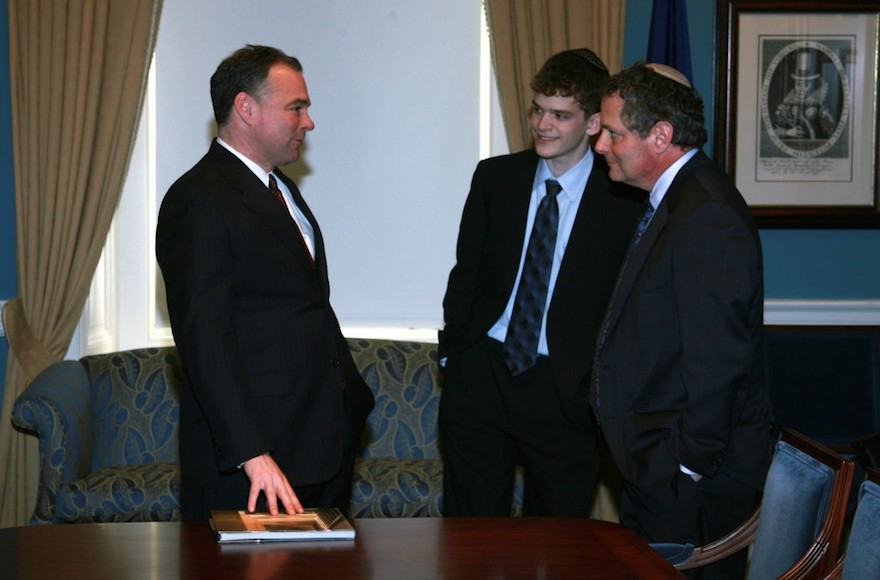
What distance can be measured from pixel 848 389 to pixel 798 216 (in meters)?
0.86

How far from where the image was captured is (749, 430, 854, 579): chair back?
2289mm

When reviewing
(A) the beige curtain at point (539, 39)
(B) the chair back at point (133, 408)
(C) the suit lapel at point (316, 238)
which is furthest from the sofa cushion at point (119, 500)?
(A) the beige curtain at point (539, 39)

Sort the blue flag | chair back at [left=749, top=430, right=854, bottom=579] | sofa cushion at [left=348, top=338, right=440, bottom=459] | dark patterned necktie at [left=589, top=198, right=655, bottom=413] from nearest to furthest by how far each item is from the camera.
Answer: chair back at [left=749, top=430, right=854, bottom=579], dark patterned necktie at [left=589, top=198, right=655, bottom=413], the blue flag, sofa cushion at [left=348, top=338, right=440, bottom=459]

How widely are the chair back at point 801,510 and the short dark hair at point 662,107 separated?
32.7 inches

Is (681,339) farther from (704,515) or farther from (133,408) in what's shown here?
(133,408)

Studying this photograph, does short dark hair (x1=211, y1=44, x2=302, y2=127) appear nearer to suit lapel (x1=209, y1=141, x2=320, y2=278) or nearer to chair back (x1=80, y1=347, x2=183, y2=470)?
suit lapel (x1=209, y1=141, x2=320, y2=278)

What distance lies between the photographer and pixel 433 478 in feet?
15.3

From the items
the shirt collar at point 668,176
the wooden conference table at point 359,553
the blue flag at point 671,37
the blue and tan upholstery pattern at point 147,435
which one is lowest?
the blue and tan upholstery pattern at point 147,435

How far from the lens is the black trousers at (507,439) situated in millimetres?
3607

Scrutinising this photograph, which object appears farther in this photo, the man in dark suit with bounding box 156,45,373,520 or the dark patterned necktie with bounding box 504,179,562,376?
the dark patterned necktie with bounding box 504,179,562,376

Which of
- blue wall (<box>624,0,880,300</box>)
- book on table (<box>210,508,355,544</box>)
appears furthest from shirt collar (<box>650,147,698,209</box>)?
blue wall (<box>624,0,880,300</box>)

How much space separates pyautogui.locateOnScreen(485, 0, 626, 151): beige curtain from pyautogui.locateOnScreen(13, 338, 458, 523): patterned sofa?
1289 millimetres

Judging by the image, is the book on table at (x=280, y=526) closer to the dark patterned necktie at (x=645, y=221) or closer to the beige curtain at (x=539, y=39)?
the dark patterned necktie at (x=645, y=221)

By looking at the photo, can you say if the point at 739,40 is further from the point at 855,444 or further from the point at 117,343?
the point at 117,343
